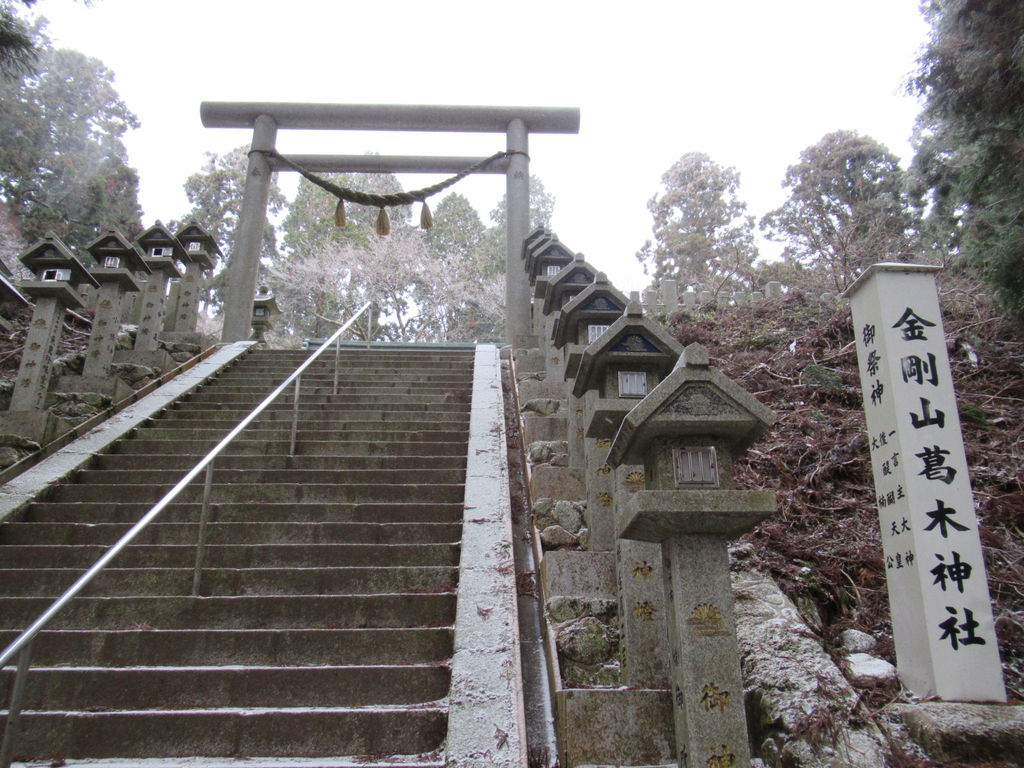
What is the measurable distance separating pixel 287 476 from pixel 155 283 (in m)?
4.77

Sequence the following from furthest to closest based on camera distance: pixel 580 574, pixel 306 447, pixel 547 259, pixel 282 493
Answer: pixel 547 259, pixel 306 447, pixel 282 493, pixel 580 574

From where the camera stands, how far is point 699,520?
8.73 feet

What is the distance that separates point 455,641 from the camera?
10.8 feet

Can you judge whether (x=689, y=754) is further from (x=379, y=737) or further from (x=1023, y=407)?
(x=1023, y=407)

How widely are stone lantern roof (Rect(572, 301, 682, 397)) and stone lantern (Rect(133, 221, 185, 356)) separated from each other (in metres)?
6.59

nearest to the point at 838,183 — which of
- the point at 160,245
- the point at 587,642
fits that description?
the point at 160,245

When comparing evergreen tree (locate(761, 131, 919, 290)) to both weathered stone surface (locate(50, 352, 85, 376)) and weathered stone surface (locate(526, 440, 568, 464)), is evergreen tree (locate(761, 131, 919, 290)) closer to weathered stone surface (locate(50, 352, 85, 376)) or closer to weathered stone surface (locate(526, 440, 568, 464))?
weathered stone surface (locate(526, 440, 568, 464))

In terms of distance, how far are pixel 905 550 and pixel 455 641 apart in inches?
90.4

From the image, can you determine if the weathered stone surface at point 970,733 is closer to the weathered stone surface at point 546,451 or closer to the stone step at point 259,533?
the stone step at point 259,533

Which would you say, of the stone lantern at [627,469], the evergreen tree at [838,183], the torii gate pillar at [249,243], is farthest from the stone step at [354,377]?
the evergreen tree at [838,183]

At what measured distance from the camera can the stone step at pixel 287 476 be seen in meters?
5.38

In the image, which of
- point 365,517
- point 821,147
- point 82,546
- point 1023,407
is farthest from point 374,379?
point 821,147

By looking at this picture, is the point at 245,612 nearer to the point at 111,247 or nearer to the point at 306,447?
the point at 306,447

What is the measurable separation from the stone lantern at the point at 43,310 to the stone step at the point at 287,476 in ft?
4.80
